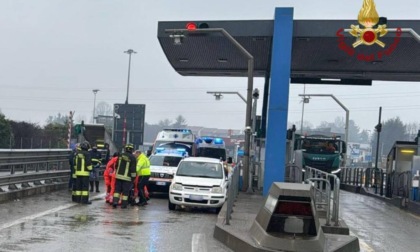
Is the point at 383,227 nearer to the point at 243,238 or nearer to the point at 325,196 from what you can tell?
the point at 325,196

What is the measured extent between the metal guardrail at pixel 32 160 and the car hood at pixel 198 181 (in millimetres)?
4545

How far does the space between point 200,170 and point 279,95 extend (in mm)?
4119

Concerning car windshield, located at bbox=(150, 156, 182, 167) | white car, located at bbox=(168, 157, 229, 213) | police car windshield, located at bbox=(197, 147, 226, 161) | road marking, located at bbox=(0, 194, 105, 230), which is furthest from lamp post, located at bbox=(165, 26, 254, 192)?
police car windshield, located at bbox=(197, 147, 226, 161)

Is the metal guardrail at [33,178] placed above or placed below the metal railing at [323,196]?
below

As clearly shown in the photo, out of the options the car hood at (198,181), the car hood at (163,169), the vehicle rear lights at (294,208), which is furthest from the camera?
the car hood at (163,169)

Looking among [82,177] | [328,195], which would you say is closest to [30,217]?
[82,177]

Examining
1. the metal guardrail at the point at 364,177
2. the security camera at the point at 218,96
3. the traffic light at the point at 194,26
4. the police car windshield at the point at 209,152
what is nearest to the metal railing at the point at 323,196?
the traffic light at the point at 194,26

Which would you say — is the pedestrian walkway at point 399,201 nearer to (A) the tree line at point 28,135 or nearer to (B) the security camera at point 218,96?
(B) the security camera at point 218,96

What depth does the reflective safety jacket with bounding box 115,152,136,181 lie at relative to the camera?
15.6m

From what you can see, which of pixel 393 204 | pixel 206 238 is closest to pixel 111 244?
pixel 206 238

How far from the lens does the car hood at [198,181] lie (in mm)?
15711

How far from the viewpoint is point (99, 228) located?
11.4 meters

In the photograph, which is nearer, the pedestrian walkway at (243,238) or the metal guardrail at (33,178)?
the pedestrian walkway at (243,238)

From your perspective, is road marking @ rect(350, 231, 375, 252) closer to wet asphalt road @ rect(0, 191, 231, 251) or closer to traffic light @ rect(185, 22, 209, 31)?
wet asphalt road @ rect(0, 191, 231, 251)
